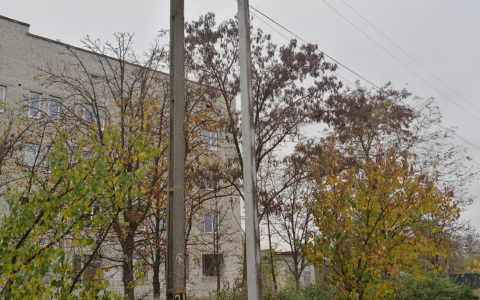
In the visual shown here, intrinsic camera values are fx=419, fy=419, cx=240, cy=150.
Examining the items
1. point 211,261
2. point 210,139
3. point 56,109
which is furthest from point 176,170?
point 211,261

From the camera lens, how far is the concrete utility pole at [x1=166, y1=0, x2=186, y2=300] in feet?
15.5

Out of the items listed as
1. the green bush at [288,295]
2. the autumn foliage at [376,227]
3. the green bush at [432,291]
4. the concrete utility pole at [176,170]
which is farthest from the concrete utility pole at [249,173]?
the green bush at [432,291]

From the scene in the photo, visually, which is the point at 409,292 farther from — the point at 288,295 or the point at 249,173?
the point at 249,173

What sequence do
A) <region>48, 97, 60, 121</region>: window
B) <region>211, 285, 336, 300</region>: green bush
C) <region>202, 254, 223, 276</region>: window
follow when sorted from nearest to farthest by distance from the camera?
<region>211, 285, 336, 300</region>: green bush < <region>48, 97, 60, 121</region>: window < <region>202, 254, 223, 276</region>: window

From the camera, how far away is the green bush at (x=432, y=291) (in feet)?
46.2

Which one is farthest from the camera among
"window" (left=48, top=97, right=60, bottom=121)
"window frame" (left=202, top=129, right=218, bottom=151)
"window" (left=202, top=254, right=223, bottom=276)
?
"window" (left=202, top=254, right=223, bottom=276)

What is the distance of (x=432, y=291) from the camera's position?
14219mm

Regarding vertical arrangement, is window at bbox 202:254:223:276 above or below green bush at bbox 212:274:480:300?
above

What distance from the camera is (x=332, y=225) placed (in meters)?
8.85

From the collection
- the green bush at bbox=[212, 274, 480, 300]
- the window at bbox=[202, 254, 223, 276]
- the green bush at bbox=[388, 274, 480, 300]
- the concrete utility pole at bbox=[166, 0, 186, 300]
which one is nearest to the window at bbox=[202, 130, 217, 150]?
the window at bbox=[202, 254, 223, 276]

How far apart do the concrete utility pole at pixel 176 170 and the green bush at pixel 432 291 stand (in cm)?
1122

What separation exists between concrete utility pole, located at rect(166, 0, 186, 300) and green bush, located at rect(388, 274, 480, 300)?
1122cm

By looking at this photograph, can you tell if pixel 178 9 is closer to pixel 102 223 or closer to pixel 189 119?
pixel 102 223

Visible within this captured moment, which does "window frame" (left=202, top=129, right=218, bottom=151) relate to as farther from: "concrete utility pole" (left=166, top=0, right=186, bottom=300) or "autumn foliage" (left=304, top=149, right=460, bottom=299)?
"concrete utility pole" (left=166, top=0, right=186, bottom=300)
